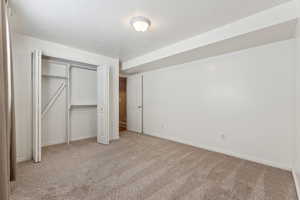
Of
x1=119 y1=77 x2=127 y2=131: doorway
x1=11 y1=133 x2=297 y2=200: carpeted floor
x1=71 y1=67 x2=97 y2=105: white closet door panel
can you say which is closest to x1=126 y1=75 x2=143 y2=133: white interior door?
x1=119 y1=77 x2=127 y2=131: doorway

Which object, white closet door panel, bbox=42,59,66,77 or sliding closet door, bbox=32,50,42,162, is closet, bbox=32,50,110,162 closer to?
white closet door panel, bbox=42,59,66,77

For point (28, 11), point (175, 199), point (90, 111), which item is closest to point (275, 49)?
point (175, 199)

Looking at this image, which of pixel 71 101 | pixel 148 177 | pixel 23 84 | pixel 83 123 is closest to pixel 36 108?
pixel 23 84

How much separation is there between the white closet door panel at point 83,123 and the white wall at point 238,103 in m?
2.28

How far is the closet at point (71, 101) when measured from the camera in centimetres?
338

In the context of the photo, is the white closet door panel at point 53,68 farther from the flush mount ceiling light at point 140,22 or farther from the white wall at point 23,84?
the flush mount ceiling light at point 140,22

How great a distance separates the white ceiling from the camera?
72.2 inches

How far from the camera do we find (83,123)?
406 cm

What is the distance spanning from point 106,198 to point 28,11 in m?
2.85

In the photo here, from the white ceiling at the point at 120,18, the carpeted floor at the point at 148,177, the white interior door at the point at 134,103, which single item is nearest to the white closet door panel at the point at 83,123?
the carpeted floor at the point at 148,177

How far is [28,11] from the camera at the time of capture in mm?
2004

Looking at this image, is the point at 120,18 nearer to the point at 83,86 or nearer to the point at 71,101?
the point at 83,86

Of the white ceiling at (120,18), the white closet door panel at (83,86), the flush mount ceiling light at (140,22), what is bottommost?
the white closet door panel at (83,86)

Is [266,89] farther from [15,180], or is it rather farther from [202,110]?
[15,180]
